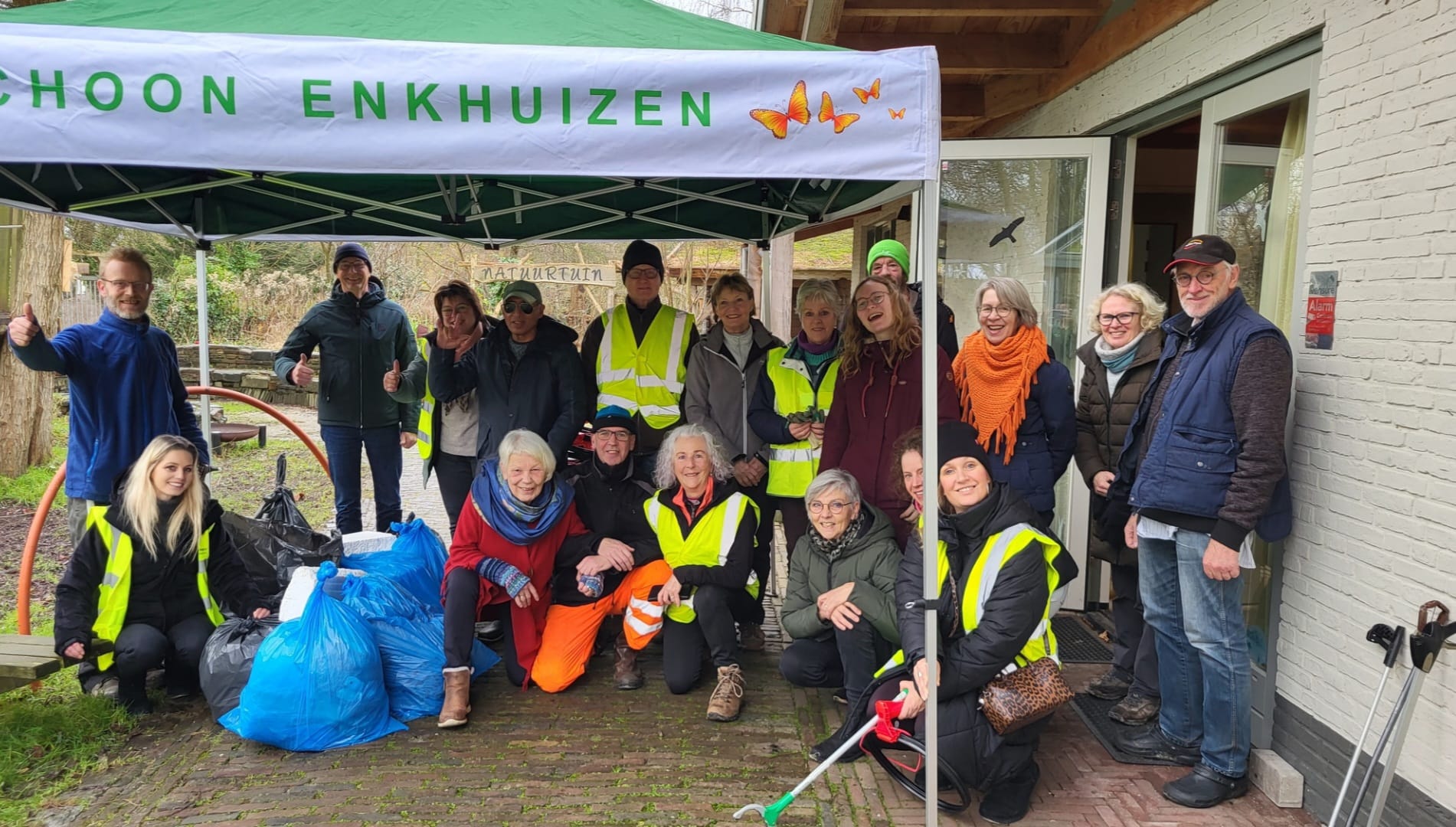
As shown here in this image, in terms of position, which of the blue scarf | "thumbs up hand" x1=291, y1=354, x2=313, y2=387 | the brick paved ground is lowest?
the brick paved ground

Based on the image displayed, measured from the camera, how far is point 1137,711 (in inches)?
136

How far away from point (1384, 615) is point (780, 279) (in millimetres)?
5332

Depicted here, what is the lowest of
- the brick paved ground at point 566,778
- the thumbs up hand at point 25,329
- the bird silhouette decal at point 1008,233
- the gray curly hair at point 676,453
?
the brick paved ground at point 566,778

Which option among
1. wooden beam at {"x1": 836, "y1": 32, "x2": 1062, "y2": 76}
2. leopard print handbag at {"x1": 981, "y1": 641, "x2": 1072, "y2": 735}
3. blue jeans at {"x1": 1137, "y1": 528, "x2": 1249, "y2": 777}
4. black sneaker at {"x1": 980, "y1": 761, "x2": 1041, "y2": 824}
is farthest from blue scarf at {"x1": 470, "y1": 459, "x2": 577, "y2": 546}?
wooden beam at {"x1": 836, "y1": 32, "x2": 1062, "y2": 76}

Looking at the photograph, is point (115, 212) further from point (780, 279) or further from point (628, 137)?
point (780, 279)

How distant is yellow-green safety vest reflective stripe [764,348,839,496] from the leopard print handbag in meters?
1.33

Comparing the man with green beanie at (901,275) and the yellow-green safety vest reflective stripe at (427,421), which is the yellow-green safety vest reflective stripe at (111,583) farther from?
the man with green beanie at (901,275)

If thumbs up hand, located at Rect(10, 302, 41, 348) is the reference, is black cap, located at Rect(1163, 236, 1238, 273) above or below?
above

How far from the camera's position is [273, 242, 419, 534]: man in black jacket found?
4.71 meters

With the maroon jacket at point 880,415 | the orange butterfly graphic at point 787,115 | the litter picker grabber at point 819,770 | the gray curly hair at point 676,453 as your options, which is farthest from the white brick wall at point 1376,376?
the gray curly hair at point 676,453

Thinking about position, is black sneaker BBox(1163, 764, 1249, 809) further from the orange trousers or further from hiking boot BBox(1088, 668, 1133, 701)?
the orange trousers

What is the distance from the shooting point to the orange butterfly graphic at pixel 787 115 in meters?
2.46

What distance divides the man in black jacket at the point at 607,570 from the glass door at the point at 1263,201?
2.23m

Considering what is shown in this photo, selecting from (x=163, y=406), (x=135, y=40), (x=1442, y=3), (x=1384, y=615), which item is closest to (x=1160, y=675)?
(x=1384, y=615)
